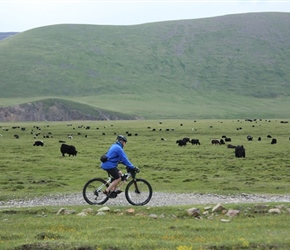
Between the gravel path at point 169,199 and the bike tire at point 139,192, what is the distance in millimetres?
1512

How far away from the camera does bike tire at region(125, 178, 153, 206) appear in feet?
66.2

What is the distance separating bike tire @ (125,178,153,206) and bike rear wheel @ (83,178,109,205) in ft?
3.11

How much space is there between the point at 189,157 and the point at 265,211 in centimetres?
3023

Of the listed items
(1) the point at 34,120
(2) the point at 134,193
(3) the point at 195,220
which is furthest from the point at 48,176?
(1) the point at 34,120

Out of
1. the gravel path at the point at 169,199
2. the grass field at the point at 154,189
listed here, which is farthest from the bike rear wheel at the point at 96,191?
the gravel path at the point at 169,199

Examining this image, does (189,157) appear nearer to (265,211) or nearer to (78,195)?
(78,195)

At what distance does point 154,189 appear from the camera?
92.9 ft

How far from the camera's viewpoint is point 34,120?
6422 inches

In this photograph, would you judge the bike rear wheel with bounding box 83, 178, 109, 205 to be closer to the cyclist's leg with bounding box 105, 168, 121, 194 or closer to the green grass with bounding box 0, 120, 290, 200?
the cyclist's leg with bounding box 105, 168, 121, 194

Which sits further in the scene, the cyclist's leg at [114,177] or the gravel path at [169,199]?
the gravel path at [169,199]

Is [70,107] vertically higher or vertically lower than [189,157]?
higher

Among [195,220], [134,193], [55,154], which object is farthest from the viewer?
[55,154]

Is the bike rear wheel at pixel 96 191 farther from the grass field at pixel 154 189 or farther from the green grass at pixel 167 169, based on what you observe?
the green grass at pixel 167 169

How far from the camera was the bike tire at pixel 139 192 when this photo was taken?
2017 cm
